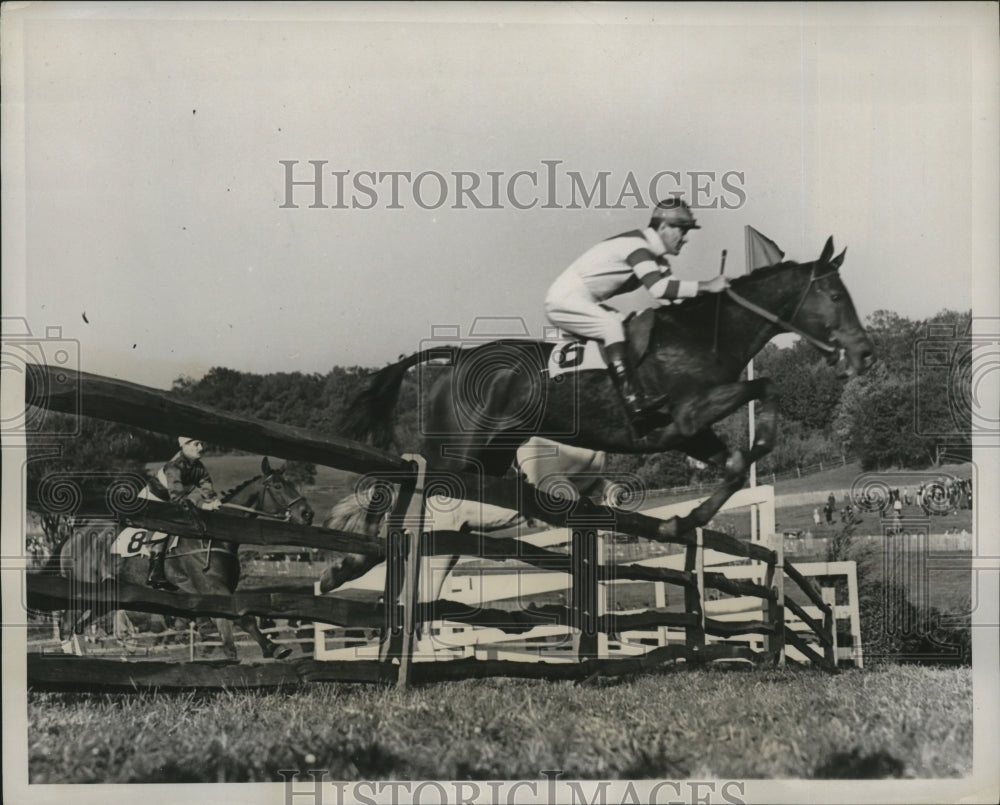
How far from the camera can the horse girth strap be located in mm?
3492

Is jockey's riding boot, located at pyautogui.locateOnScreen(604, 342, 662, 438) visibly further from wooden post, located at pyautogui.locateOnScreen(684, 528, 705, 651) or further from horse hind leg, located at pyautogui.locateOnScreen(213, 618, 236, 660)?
horse hind leg, located at pyautogui.locateOnScreen(213, 618, 236, 660)

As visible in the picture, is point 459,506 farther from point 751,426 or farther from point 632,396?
point 751,426

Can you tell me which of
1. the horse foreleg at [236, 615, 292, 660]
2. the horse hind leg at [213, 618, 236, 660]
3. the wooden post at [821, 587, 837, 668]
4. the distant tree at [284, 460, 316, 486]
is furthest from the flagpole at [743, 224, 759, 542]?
the horse hind leg at [213, 618, 236, 660]

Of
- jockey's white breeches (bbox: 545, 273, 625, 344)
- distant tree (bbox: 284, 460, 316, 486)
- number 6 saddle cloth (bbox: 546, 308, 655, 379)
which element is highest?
jockey's white breeches (bbox: 545, 273, 625, 344)

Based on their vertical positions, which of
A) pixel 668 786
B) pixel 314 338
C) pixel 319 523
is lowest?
pixel 668 786

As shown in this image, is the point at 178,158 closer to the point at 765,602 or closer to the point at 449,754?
the point at 449,754

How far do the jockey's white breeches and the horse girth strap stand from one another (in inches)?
20.3

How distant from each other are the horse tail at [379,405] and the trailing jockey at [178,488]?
56 centimetres

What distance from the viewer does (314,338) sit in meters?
3.43

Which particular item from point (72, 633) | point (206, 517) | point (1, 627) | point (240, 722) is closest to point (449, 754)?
point (240, 722)

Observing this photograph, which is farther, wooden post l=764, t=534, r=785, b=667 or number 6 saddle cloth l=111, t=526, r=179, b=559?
wooden post l=764, t=534, r=785, b=667

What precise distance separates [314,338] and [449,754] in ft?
5.50

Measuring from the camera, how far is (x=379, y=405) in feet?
11.3

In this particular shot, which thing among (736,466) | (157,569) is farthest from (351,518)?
(736,466)
